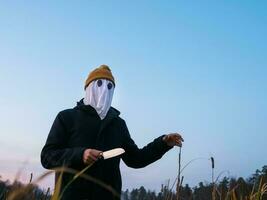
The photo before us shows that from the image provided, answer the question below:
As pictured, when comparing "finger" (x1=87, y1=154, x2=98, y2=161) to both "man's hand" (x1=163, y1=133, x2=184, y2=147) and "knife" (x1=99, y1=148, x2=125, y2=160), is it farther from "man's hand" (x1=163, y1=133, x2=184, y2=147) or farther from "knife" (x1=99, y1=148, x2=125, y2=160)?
"man's hand" (x1=163, y1=133, x2=184, y2=147)

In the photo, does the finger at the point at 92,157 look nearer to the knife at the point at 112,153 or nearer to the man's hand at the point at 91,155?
the man's hand at the point at 91,155

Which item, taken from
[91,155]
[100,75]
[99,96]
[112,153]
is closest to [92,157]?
[91,155]

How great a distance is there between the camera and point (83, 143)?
414 centimetres

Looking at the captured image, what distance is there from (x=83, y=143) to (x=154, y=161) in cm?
85

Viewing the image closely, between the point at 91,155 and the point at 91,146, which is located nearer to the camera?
the point at 91,155

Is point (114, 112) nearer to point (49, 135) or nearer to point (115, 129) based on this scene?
point (115, 129)

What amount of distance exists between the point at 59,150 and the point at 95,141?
39 centimetres

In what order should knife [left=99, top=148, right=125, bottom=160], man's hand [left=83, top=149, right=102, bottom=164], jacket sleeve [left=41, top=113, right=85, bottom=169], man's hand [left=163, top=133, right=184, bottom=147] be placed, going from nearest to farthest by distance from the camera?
knife [left=99, top=148, right=125, bottom=160], man's hand [left=83, top=149, right=102, bottom=164], jacket sleeve [left=41, top=113, right=85, bottom=169], man's hand [left=163, top=133, right=184, bottom=147]

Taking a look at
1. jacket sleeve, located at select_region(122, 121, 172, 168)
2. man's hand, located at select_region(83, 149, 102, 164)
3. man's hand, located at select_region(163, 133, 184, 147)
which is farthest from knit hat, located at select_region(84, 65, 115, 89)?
man's hand, located at select_region(83, 149, 102, 164)

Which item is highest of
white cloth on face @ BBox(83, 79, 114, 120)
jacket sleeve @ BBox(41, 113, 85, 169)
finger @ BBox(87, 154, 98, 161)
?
white cloth on face @ BBox(83, 79, 114, 120)

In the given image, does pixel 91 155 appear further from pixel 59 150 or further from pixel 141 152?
pixel 141 152

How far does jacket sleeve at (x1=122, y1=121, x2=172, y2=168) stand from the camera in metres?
4.55

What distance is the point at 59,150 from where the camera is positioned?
155 inches

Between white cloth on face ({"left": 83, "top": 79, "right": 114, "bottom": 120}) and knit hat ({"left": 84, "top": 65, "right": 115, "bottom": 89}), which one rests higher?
knit hat ({"left": 84, "top": 65, "right": 115, "bottom": 89})
